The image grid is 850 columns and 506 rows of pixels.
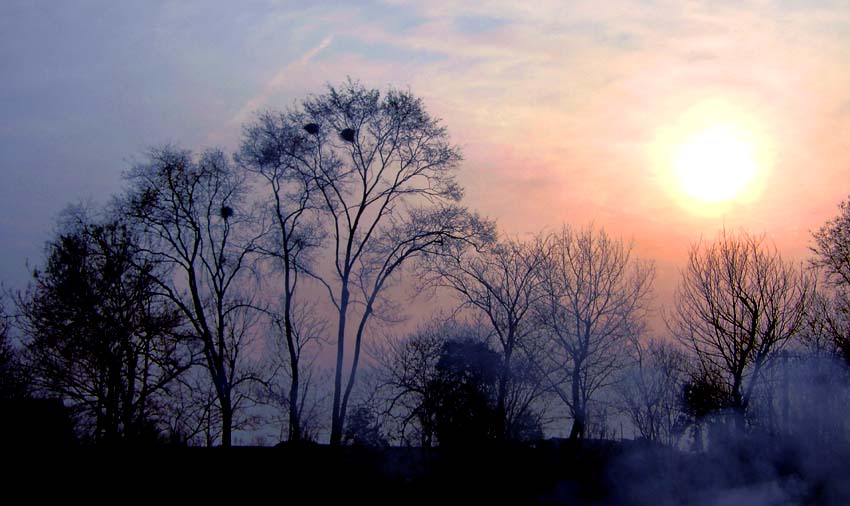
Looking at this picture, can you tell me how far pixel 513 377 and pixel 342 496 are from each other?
1212 centimetres

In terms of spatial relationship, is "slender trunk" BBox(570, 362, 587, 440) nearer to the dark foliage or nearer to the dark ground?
the dark foliage

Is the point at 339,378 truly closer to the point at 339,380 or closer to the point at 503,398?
the point at 339,380

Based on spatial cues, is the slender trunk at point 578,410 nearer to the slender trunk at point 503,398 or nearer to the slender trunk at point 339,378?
the slender trunk at point 503,398

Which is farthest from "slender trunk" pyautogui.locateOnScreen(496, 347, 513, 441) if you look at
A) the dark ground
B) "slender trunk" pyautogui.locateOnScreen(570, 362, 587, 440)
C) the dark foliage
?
the dark ground

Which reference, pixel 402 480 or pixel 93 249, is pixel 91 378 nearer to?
pixel 93 249

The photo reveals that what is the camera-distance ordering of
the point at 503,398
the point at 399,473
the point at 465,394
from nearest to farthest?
the point at 399,473 → the point at 465,394 → the point at 503,398

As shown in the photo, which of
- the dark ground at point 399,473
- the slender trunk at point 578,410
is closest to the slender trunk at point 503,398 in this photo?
the slender trunk at point 578,410

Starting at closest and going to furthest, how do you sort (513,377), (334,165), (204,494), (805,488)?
(805,488)
(204,494)
(334,165)
(513,377)

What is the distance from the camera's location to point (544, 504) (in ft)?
53.0

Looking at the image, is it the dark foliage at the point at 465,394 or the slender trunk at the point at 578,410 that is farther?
the slender trunk at the point at 578,410

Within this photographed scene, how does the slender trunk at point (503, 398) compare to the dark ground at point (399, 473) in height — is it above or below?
above

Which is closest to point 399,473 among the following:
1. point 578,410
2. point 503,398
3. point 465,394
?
point 465,394

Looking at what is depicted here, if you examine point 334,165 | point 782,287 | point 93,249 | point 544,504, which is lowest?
point 544,504

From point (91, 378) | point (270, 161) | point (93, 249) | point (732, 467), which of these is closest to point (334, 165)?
point (270, 161)
